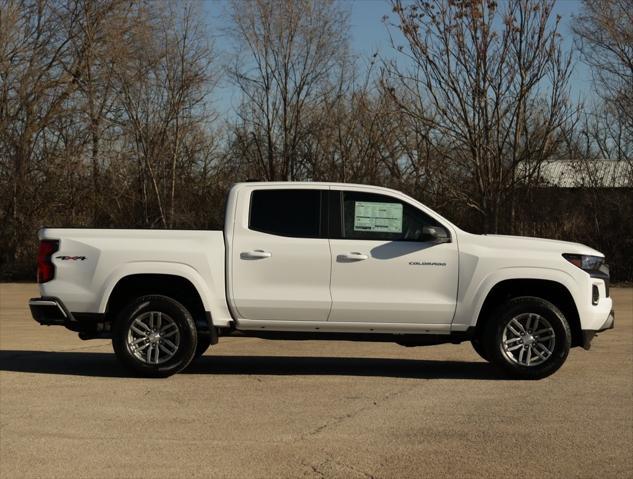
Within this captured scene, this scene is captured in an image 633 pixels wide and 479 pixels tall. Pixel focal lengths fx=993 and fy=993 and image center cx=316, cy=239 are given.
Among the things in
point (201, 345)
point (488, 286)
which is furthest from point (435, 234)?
point (201, 345)

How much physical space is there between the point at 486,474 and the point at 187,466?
1.93 m

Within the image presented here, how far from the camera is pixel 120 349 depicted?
10.2 meters

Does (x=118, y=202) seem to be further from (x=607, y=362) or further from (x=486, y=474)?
(x=486, y=474)

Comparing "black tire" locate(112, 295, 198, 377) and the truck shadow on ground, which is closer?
"black tire" locate(112, 295, 198, 377)

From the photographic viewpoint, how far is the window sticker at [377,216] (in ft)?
34.4

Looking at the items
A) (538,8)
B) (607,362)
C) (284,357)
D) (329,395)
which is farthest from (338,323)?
(538,8)

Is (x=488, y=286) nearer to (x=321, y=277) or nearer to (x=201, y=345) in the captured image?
(x=321, y=277)

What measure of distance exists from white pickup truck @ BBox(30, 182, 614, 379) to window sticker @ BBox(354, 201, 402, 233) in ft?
0.16

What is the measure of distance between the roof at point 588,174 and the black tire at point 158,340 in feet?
66.8

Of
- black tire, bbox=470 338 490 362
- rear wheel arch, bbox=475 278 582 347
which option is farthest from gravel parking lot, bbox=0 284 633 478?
rear wheel arch, bbox=475 278 582 347

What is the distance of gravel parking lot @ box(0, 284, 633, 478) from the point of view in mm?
6578

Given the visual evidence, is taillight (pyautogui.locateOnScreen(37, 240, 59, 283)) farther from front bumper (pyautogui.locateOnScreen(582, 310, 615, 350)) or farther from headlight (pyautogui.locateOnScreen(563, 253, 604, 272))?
front bumper (pyautogui.locateOnScreen(582, 310, 615, 350))

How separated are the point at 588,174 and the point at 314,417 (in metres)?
23.4

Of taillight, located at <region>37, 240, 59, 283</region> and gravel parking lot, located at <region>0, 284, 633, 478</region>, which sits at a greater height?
taillight, located at <region>37, 240, 59, 283</region>
